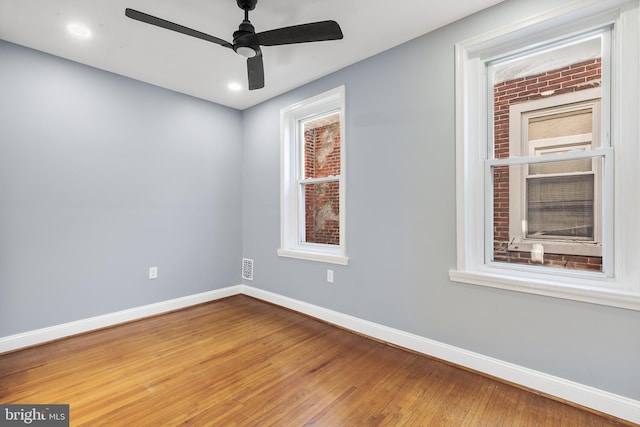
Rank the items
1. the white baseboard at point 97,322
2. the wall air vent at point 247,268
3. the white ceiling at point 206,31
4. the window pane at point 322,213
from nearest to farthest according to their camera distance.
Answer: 1. the white ceiling at point 206,31
2. the white baseboard at point 97,322
3. the window pane at point 322,213
4. the wall air vent at point 247,268

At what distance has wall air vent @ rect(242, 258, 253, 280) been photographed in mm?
4059

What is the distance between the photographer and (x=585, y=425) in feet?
5.34

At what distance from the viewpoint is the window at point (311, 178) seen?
132 inches

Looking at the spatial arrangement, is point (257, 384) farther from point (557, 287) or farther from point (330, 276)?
point (557, 287)

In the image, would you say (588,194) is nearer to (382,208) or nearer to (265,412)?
(382,208)

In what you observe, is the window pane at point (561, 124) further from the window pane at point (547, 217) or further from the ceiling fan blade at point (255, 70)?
the ceiling fan blade at point (255, 70)

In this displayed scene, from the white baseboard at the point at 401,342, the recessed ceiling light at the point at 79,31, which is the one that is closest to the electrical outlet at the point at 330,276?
the white baseboard at the point at 401,342

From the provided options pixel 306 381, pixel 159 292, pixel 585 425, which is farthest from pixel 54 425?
pixel 585 425

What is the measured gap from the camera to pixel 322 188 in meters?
3.50

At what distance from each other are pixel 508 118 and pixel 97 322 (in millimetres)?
4080

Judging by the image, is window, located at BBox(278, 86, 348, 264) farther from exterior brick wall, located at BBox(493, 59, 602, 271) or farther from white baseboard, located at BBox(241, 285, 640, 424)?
exterior brick wall, located at BBox(493, 59, 602, 271)

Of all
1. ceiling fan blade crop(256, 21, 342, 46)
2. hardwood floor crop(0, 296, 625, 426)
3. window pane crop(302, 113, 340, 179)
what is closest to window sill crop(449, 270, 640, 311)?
hardwood floor crop(0, 296, 625, 426)

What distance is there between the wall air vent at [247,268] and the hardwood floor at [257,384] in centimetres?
121
